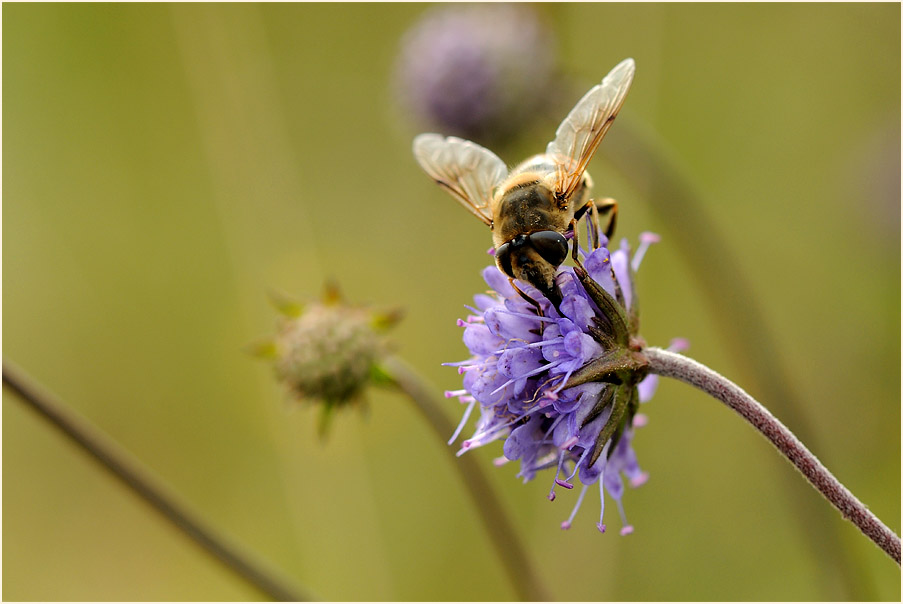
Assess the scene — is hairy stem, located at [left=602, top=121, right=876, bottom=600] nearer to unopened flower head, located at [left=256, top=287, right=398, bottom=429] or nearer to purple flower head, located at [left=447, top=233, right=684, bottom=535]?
unopened flower head, located at [left=256, top=287, right=398, bottom=429]

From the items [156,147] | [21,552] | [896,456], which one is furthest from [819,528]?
[156,147]

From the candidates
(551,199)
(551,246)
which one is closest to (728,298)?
(551,199)

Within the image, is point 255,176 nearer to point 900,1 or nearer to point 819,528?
point 819,528

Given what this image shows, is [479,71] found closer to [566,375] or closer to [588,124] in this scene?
[588,124]

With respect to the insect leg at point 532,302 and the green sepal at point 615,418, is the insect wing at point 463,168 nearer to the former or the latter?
the insect leg at point 532,302

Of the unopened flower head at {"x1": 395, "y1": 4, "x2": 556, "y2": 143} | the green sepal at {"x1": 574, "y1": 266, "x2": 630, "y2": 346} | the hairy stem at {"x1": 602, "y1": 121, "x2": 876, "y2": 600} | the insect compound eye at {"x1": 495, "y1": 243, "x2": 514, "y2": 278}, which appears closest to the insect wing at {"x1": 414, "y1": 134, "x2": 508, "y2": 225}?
the insect compound eye at {"x1": 495, "y1": 243, "x2": 514, "y2": 278}
